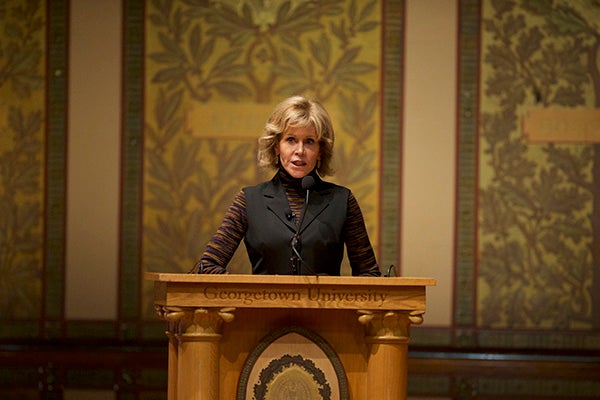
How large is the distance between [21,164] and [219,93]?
3.35ft

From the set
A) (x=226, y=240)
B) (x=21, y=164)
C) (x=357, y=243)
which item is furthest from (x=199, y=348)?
(x=21, y=164)

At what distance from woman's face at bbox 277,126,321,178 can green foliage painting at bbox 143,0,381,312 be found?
192 cm

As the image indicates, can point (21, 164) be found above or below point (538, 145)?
below

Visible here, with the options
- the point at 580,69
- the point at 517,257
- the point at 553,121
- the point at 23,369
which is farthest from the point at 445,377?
the point at 23,369

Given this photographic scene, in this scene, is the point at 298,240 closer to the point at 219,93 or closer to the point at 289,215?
the point at 289,215

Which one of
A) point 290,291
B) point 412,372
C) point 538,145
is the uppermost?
point 538,145

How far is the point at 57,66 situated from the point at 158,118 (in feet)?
1.81

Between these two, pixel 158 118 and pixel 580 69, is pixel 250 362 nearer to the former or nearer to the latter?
pixel 158 118

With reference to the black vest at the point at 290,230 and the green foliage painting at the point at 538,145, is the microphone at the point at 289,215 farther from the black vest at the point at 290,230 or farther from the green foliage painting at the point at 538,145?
the green foliage painting at the point at 538,145

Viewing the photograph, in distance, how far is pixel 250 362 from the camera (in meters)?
2.33

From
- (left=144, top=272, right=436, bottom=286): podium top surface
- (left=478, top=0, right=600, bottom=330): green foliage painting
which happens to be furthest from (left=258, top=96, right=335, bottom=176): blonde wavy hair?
(left=478, top=0, right=600, bottom=330): green foliage painting

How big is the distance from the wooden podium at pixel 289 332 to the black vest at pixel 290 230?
0.17 meters

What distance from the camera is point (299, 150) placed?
2551 mm

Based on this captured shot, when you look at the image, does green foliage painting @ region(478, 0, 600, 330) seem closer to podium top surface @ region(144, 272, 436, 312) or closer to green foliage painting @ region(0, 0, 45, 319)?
green foliage painting @ region(0, 0, 45, 319)
